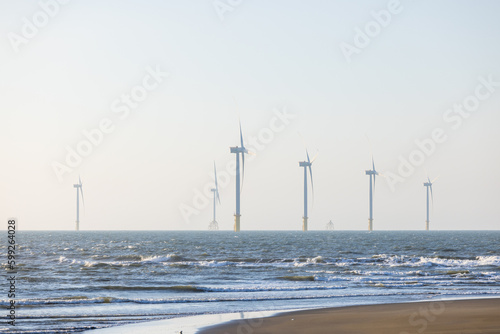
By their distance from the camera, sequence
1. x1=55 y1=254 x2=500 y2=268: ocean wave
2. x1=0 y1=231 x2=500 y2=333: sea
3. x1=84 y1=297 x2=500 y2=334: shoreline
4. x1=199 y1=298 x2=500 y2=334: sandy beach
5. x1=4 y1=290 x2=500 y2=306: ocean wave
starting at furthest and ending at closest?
1. x1=55 y1=254 x2=500 y2=268: ocean wave
2. x1=4 y1=290 x2=500 y2=306: ocean wave
3. x1=0 y1=231 x2=500 y2=333: sea
4. x1=84 y1=297 x2=500 y2=334: shoreline
5. x1=199 y1=298 x2=500 y2=334: sandy beach

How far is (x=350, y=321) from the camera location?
93.1 ft

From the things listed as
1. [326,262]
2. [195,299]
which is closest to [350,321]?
[195,299]

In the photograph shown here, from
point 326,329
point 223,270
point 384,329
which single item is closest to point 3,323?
point 326,329

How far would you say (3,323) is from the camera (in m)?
29.2

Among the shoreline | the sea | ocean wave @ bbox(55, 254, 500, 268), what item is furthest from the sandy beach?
ocean wave @ bbox(55, 254, 500, 268)

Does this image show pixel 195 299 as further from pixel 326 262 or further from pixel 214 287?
pixel 326 262

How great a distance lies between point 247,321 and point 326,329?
4.08 m

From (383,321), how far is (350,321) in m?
1.29

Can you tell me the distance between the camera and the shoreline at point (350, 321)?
86.0 ft

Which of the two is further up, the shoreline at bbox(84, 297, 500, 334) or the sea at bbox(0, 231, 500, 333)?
the shoreline at bbox(84, 297, 500, 334)

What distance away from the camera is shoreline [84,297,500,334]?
26203mm

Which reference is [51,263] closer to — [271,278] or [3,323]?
[271,278]

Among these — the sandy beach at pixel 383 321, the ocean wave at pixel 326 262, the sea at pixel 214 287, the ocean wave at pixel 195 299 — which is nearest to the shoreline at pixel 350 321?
the sandy beach at pixel 383 321

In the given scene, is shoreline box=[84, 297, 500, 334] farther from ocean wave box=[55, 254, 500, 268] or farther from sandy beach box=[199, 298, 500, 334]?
ocean wave box=[55, 254, 500, 268]
